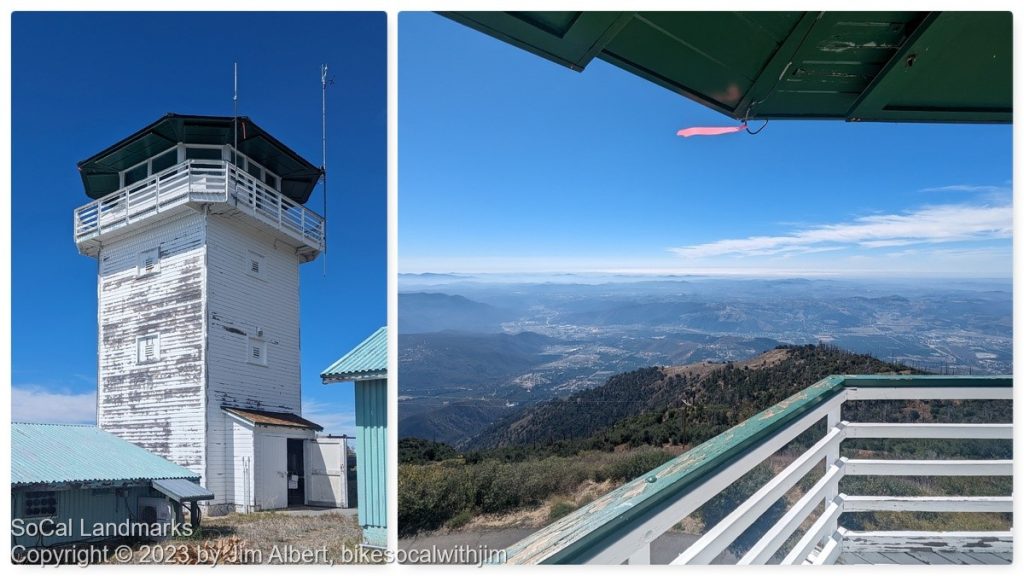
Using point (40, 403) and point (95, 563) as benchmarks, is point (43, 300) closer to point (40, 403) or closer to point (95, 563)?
point (40, 403)

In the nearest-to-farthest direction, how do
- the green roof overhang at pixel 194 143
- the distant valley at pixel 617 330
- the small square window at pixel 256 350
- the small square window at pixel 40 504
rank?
the small square window at pixel 40 504
the green roof overhang at pixel 194 143
the small square window at pixel 256 350
the distant valley at pixel 617 330

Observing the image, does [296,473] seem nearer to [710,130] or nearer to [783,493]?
[710,130]

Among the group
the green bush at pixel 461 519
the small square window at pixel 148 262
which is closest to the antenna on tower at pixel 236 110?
the small square window at pixel 148 262

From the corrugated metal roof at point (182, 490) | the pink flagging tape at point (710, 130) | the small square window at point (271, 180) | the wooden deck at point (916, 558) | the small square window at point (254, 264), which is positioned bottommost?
the corrugated metal roof at point (182, 490)

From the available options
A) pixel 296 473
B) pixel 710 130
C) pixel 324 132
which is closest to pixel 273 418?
pixel 296 473

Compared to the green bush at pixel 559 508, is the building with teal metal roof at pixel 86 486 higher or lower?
higher

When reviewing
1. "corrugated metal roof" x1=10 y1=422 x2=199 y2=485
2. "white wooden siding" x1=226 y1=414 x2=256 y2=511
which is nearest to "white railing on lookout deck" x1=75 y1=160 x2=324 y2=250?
"corrugated metal roof" x1=10 y1=422 x2=199 y2=485

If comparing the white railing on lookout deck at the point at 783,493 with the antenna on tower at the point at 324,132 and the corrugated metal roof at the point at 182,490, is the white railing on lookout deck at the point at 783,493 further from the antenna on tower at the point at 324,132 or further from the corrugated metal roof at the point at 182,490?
the corrugated metal roof at the point at 182,490

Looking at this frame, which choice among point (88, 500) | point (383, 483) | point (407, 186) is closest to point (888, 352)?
point (407, 186)
